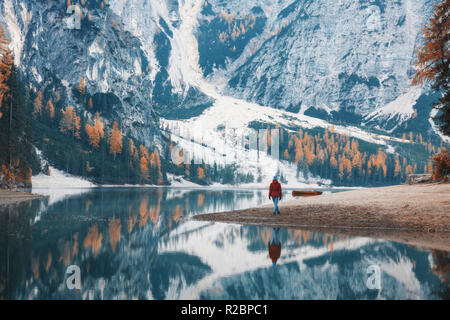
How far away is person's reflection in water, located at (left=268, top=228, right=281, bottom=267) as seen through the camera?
1428cm

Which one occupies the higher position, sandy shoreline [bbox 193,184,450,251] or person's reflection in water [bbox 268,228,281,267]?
sandy shoreline [bbox 193,184,450,251]

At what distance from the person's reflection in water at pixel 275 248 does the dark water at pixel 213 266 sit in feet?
0.13

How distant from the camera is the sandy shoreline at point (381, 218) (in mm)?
20453

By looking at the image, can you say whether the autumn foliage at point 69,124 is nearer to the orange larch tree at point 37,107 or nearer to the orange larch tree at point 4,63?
A: the orange larch tree at point 37,107

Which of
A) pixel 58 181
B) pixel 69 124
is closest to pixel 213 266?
pixel 58 181

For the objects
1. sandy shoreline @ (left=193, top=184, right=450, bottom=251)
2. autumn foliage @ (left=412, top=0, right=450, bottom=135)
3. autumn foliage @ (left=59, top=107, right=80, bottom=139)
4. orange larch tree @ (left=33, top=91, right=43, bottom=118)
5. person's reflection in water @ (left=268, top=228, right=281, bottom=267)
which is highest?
orange larch tree @ (left=33, top=91, right=43, bottom=118)

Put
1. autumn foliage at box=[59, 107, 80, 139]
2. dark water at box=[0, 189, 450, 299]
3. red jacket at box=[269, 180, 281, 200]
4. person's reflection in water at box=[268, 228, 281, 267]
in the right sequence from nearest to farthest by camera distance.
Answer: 1. dark water at box=[0, 189, 450, 299]
2. person's reflection in water at box=[268, 228, 281, 267]
3. red jacket at box=[269, 180, 281, 200]
4. autumn foliage at box=[59, 107, 80, 139]

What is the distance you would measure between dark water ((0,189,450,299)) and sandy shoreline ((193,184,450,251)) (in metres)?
2.84

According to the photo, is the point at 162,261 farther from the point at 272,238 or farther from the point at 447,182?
the point at 447,182

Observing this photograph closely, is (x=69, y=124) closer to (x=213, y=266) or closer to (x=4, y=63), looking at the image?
(x=4, y=63)

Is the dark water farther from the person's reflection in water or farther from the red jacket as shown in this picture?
the red jacket

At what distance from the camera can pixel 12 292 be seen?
30.6ft

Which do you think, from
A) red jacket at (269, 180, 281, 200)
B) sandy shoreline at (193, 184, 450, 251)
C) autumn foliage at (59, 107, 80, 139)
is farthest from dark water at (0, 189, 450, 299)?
autumn foliage at (59, 107, 80, 139)

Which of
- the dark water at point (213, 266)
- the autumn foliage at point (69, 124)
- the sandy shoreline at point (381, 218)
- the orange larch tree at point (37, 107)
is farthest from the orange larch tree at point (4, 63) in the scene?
the orange larch tree at point (37, 107)
